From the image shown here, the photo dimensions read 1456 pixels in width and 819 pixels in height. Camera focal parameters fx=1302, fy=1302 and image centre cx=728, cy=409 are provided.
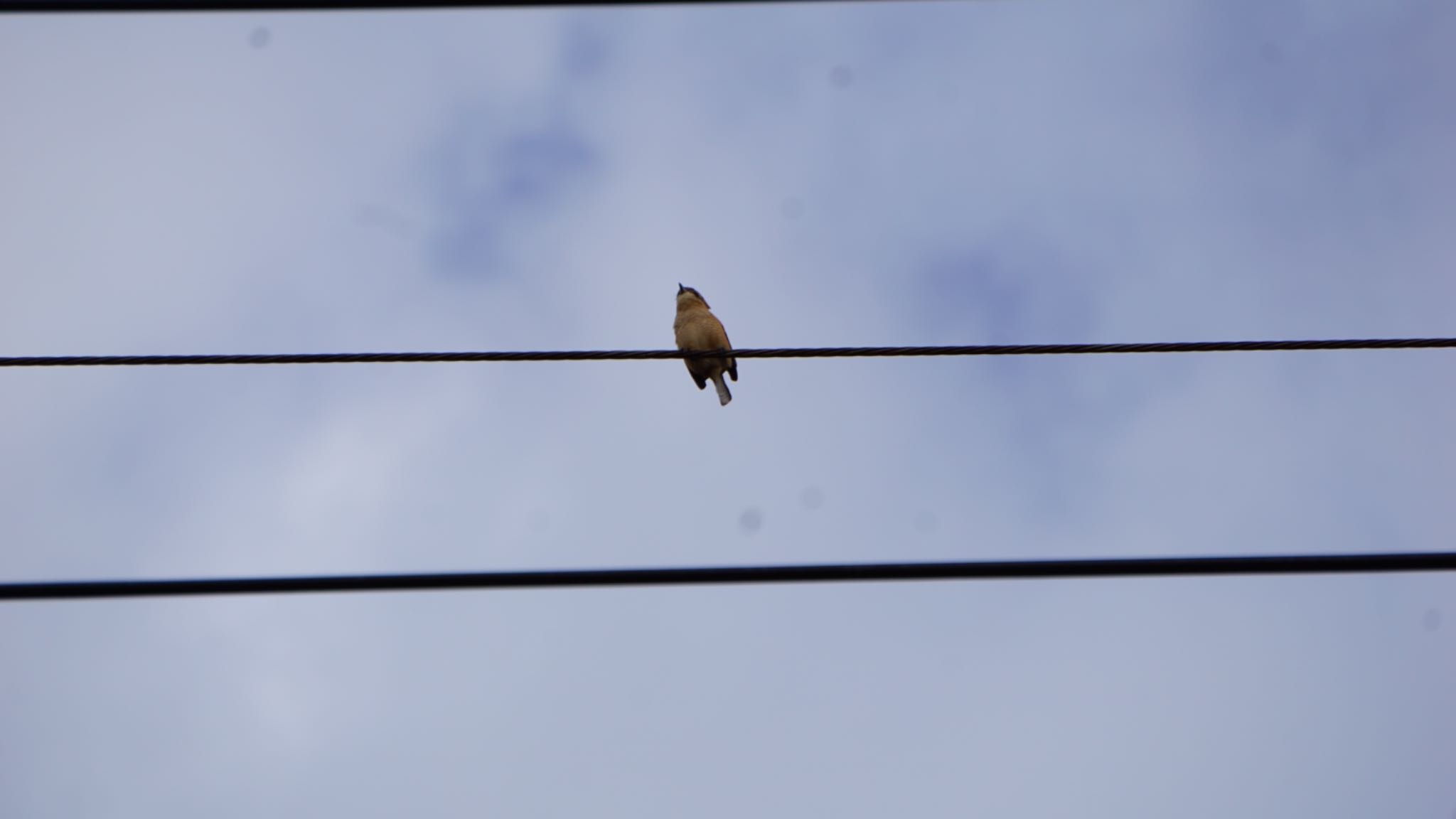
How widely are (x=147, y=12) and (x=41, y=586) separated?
4.45 ft

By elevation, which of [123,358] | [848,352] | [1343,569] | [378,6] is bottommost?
[1343,569]

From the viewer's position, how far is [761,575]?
9.89 feet

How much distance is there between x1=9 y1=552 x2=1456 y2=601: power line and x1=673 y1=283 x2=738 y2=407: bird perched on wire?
6.76 meters

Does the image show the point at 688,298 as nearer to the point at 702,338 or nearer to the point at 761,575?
the point at 702,338

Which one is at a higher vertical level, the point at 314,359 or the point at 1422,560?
the point at 314,359

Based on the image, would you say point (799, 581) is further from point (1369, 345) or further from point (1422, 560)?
point (1369, 345)

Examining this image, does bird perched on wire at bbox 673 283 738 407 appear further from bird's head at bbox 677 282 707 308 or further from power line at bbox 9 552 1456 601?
power line at bbox 9 552 1456 601

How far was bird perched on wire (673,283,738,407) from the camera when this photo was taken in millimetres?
10125

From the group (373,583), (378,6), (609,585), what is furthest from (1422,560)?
(378,6)

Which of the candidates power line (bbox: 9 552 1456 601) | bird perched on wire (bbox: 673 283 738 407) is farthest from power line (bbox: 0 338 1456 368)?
bird perched on wire (bbox: 673 283 738 407)

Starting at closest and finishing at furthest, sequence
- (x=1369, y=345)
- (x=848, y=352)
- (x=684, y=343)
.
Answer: (x=1369, y=345), (x=848, y=352), (x=684, y=343)

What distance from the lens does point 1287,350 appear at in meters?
3.98

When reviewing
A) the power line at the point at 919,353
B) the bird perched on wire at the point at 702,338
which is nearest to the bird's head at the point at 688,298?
the bird perched on wire at the point at 702,338

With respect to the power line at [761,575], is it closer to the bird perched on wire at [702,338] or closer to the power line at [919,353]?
the power line at [919,353]
